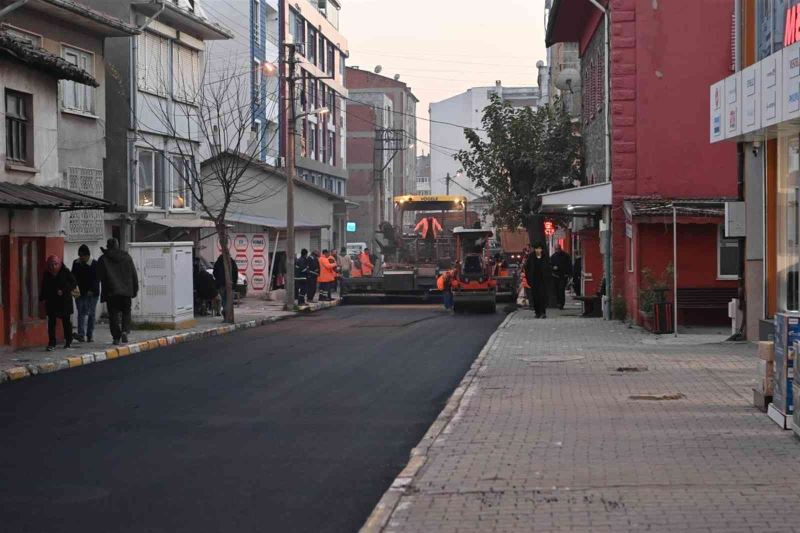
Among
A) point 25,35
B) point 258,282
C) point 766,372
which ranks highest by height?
point 25,35

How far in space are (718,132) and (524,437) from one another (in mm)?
8873

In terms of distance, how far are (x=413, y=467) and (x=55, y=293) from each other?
1281 centimetres

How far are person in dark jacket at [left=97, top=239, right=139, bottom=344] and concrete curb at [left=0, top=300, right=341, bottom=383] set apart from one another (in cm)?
58

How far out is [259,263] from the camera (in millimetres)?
40344

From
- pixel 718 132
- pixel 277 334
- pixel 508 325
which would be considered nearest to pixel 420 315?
pixel 508 325

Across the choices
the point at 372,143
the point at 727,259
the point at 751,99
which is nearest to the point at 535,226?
the point at 727,259

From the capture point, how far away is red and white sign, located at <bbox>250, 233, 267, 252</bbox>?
39.4 meters

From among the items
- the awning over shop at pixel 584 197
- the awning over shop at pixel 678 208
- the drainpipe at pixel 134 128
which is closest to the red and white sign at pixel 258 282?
the drainpipe at pixel 134 128

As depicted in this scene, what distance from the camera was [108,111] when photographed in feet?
99.9

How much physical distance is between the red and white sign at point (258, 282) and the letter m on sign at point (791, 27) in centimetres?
2661

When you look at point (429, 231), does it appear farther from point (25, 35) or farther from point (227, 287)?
point (25, 35)

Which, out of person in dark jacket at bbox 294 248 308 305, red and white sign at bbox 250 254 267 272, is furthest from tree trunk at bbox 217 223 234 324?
red and white sign at bbox 250 254 267 272

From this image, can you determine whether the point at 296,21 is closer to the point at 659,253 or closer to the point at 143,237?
the point at 143,237

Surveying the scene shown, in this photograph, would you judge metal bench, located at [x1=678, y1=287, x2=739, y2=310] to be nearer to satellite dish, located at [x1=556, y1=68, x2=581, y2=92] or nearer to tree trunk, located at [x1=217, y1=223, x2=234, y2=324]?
tree trunk, located at [x1=217, y1=223, x2=234, y2=324]
